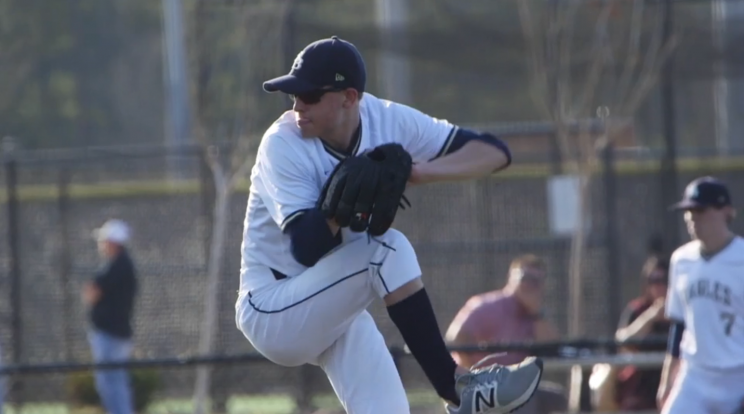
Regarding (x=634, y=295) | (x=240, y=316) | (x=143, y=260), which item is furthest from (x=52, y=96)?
(x=240, y=316)

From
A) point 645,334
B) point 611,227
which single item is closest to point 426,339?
point 645,334

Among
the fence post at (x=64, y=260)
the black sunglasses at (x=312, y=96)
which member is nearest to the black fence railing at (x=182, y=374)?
the fence post at (x=64, y=260)

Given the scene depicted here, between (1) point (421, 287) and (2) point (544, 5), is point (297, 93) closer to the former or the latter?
(1) point (421, 287)

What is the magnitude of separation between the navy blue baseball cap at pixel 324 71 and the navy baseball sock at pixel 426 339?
74 centimetres

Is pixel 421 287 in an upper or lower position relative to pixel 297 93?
lower

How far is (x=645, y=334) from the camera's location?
910cm

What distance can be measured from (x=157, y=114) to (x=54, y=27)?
2.40 meters

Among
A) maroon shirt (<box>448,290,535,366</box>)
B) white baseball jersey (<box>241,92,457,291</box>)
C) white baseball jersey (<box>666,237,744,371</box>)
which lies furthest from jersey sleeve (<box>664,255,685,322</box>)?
white baseball jersey (<box>241,92,457,291</box>)

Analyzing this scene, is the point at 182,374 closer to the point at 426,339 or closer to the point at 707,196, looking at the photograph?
the point at 707,196

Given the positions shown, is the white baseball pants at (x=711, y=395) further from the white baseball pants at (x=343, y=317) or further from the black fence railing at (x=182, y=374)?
the white baseball pants at (x=343, y=317)

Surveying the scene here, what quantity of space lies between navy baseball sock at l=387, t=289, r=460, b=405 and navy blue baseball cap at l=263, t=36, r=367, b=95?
738mm

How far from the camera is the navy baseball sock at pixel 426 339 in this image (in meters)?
4.38

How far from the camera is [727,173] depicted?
10.7 metres

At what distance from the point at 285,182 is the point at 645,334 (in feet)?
17.5
